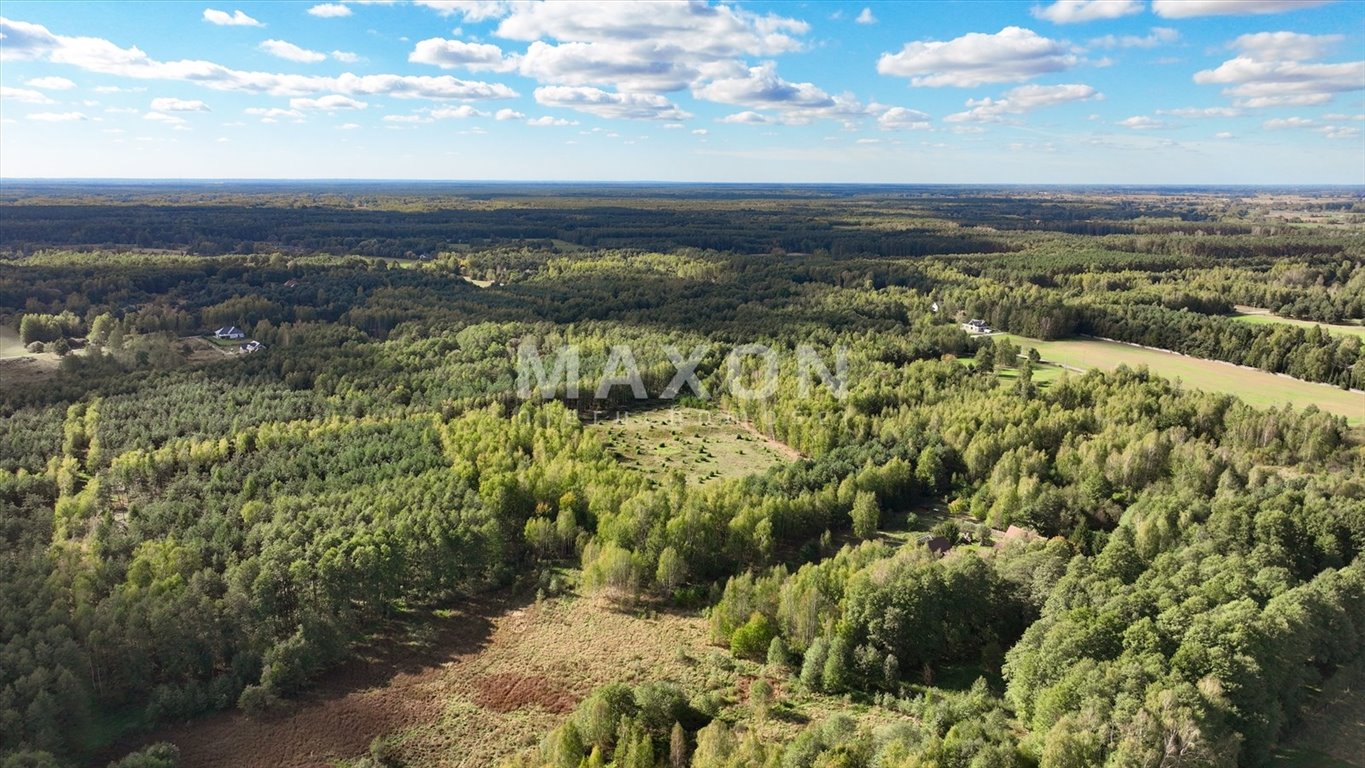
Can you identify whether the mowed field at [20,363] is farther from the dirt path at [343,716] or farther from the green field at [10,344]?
the dirt path at [343,716]

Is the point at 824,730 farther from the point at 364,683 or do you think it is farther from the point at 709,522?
the point at 364,683

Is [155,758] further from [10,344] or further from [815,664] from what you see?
[10,344]

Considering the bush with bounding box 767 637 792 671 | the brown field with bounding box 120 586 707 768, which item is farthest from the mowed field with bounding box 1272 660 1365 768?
the brown field with bounding box 120 586 707 768

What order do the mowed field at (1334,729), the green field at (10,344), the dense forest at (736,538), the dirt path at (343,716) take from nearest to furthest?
the mowed field at (1334,729)
the dense forest at (736,538)
the dirt path at (343,716)
the green field at (10,344)

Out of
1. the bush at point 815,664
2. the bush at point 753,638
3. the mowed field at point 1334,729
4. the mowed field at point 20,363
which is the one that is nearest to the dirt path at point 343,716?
the bush at point 753,638

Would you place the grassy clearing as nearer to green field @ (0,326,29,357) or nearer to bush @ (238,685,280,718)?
bush @ (238,685,280,718)

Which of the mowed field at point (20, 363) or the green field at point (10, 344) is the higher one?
the green field at point (10, 344)

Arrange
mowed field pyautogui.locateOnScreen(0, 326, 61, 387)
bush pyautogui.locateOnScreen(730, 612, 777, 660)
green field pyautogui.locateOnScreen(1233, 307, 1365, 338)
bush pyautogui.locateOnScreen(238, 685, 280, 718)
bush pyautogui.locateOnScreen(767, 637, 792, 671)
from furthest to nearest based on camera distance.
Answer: green field pyautogui.locateOnScreen(1233, 307, 1365, 338) → mowed field pyautogui.locateOnScreen(0, 326, 61, 387) → bush pyautogui.locateOnScreen(730, 612, 777, 660) → bush pyautogui.locateOnScreen(767, 637, 792, 671) → bush pyautogui.locateOnScreen(238, 685, 280, 718)
